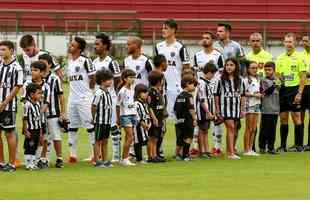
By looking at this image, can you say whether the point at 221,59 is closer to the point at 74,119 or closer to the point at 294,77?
the point at 294,77

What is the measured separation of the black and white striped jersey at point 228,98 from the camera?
589 inches

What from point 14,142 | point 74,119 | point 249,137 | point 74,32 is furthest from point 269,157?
point 74,32

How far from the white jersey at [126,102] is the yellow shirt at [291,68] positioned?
134 inches

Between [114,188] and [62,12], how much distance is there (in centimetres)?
3224

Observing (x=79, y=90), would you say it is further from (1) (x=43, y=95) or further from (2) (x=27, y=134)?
(2) (x=27, y=134)

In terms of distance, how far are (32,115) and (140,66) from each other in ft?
7.23

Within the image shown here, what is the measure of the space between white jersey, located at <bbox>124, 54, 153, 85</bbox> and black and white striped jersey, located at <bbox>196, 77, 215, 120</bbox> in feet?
3.07

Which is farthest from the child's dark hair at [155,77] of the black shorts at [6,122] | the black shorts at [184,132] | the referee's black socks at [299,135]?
the referee's black socks at [299,135]

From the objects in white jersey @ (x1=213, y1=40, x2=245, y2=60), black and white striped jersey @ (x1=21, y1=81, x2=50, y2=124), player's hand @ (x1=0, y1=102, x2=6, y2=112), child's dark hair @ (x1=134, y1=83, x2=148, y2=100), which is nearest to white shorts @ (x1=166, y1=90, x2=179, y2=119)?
child's dark hair @ (x1=134, y1=83, x2=148, y2=100)

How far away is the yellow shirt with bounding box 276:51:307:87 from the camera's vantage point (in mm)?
16219

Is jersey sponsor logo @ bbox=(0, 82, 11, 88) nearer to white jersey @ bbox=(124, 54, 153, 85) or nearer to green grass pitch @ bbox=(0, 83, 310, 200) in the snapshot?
green grass pitch @ bbox=(0, 83, 310, 200)

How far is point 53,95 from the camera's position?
45.5 ft

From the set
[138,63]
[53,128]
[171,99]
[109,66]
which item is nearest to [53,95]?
[53,128]

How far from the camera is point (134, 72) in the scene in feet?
46.6
